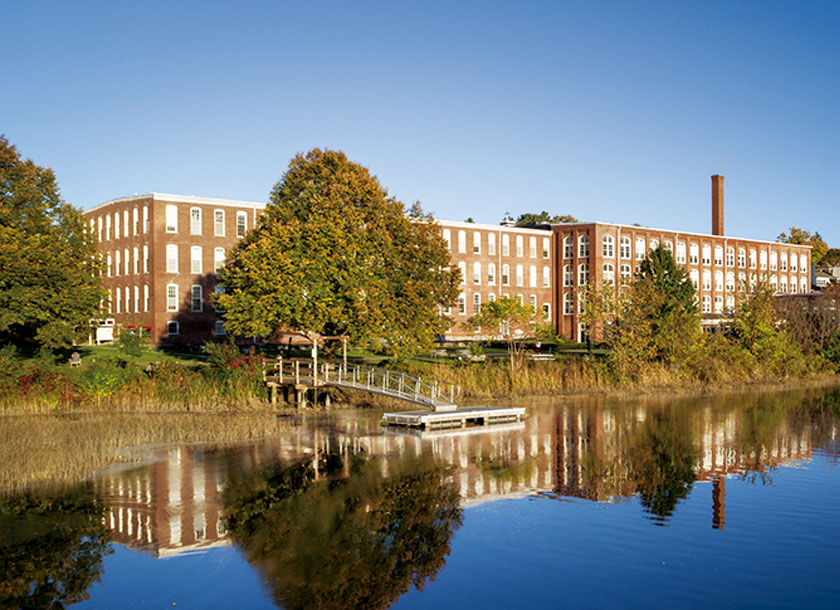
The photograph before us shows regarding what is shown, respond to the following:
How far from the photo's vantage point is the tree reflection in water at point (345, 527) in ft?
45.8

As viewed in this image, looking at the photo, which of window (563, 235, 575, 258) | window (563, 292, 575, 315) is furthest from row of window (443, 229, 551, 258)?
window (563, 292, 575, 315)

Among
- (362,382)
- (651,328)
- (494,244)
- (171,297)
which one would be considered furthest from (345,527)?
(494,244)

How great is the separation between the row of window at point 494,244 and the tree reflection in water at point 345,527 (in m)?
65.9

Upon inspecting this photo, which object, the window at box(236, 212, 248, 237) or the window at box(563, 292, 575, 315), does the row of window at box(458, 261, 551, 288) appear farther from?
the window at box(236, 212, 248, 237)

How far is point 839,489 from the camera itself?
836 inches

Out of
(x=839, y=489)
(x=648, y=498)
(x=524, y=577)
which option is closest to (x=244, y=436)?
(x=648, y=498)

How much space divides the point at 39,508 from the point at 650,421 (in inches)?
959

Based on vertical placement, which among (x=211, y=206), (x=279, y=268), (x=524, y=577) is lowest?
(x=524, y=577)

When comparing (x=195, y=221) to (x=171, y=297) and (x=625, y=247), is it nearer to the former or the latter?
(x=171, y=297)

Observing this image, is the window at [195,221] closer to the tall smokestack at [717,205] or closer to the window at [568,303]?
the window at [568,303]

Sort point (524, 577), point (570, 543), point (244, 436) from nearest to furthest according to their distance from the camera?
point (524, 577) → point (570, 543) → point (244, 436)

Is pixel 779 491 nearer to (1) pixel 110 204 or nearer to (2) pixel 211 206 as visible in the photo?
(2) pixel 211 206

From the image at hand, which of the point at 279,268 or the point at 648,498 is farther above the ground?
the point at 279,268

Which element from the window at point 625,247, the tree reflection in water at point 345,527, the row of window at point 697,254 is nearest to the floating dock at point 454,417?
the tree reflection in water at point 345,527
